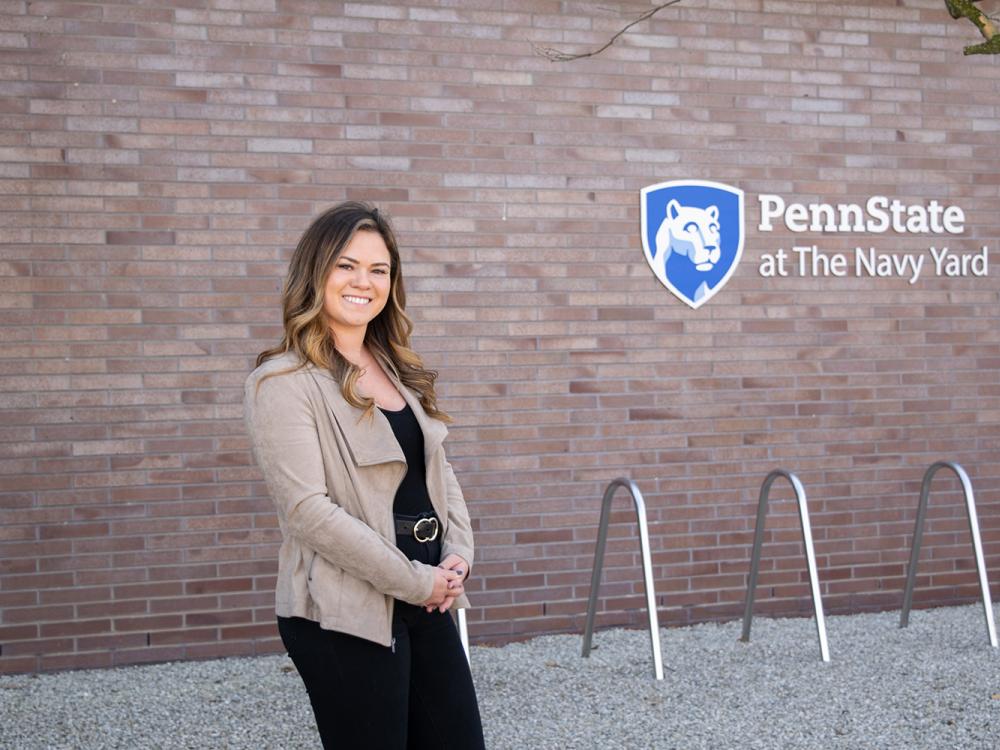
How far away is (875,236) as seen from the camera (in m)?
6.94

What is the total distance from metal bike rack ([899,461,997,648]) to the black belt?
3930 millimetres

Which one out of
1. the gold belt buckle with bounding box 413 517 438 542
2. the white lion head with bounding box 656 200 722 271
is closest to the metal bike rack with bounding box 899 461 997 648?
the white lion head with bounding box 656 200 722 271

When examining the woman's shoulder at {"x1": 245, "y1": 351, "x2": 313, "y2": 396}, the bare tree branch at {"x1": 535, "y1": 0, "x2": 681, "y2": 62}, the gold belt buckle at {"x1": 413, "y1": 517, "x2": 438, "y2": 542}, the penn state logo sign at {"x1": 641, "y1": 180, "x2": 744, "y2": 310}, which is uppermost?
the bare tree branch at {"x1": 535, "y1": 0, "x2": 681, "y2": 62}

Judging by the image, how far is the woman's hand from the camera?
2730 millimetres

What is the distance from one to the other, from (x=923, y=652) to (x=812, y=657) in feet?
1.89

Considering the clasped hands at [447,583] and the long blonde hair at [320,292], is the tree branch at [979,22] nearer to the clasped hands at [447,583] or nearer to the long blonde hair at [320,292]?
the long blonde hair at [320,292]

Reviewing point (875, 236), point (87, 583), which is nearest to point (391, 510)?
point (87, 583)

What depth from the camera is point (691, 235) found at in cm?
661

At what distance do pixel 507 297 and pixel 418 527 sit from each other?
140 inches

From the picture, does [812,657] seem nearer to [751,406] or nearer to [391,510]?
[751,406]

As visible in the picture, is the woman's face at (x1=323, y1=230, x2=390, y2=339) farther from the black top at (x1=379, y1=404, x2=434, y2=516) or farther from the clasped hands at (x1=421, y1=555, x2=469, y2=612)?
the clasped hands at (x1=421, y1=555, x2=469, y2=612)

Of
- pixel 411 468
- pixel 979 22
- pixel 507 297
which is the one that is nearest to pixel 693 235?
pixel 507 297

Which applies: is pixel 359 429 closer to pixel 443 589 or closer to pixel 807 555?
pixel 443 589

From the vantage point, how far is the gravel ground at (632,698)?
4.70 m
